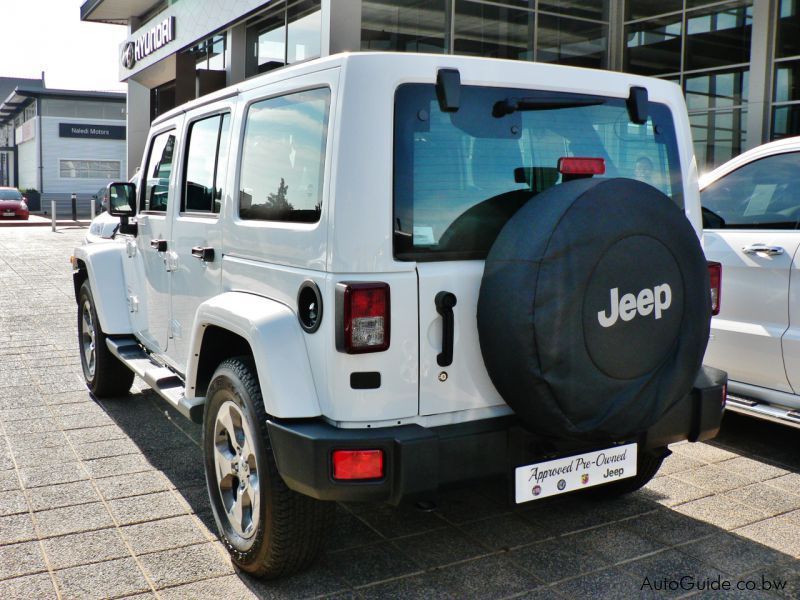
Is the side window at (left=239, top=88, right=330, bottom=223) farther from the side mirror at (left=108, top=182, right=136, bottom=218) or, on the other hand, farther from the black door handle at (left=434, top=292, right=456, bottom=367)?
the side mirror at (left=108, top=182, right=136, bottom=218)

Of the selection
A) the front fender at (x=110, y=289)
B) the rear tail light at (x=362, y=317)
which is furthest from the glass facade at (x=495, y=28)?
the rear tail light at (x=362, y=317)

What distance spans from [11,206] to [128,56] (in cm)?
701

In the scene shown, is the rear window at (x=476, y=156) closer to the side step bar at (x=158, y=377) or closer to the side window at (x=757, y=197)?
the side step bar at (x=158, y=377)

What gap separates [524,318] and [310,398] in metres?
0.77

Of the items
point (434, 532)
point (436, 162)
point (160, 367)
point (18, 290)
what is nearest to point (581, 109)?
point (436, 162)

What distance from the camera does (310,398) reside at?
2.88 m

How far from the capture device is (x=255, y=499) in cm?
316

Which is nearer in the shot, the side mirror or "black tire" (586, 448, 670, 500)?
"black tire" (586, 448, 670, 500)

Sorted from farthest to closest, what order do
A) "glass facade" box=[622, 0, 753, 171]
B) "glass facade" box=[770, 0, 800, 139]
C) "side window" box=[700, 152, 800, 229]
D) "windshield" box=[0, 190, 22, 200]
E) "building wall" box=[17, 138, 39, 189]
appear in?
"building wall" box=[17, 138, 39, 189]
"windshield" box=[0, 190, 22, 200]
"glass facade" box=[622, 0, 753, 171]
"glass facade" box=[770, 0, 800, 139]
"side window" box=[700, 152, 800, 229]

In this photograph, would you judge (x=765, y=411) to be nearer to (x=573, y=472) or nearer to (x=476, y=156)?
(x=573, y=472)

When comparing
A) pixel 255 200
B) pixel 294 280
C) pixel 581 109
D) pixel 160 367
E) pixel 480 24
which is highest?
pixel 480 24

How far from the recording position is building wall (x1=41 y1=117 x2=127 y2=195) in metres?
53.1

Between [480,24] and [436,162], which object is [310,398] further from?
[480,24]

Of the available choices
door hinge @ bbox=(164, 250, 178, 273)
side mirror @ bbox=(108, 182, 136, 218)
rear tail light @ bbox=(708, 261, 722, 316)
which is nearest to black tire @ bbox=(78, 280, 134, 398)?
side mirror @ bbox=(108, 182, 136, 218)
